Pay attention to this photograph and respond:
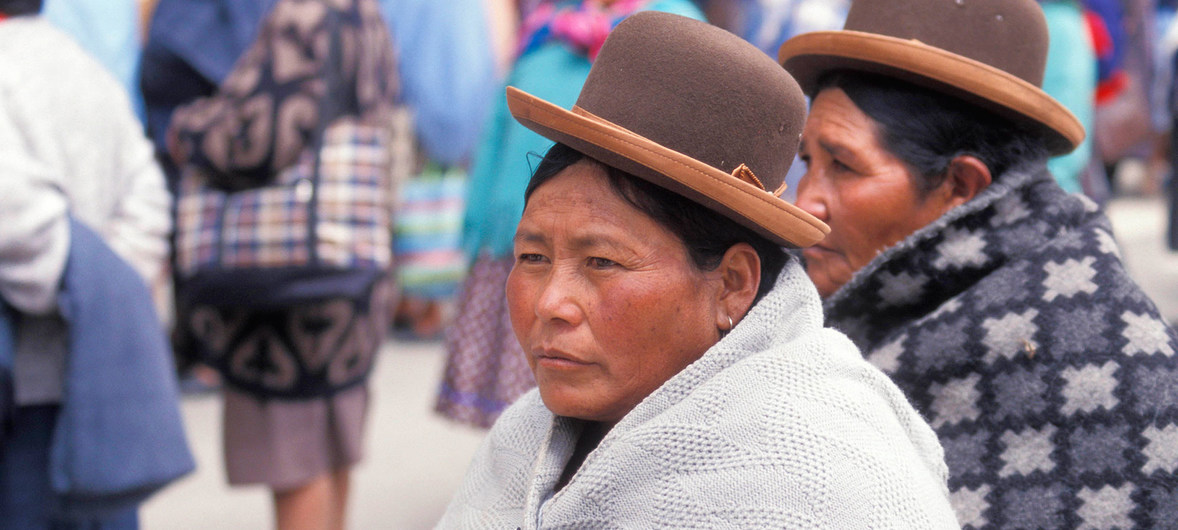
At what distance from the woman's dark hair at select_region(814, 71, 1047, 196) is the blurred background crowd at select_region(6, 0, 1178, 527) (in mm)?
771

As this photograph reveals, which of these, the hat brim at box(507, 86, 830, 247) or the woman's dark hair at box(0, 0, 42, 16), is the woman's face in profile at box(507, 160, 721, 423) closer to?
the hat brim at box(507, 86, 830, 247)

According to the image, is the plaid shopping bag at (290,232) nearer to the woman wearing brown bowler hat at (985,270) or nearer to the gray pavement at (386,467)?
the gray pavement at (386,467)

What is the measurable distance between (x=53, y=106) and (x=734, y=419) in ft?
6.92

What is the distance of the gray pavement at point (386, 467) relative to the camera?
4734 millimetres

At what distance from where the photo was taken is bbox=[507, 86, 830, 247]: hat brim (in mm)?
1562

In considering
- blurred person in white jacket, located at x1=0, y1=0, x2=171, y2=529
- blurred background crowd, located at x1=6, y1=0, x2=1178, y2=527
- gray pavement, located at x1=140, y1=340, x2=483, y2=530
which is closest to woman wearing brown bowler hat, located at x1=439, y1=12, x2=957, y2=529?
blurred background crowd, located at x1=6, y1=0, x2=1178, y2=527

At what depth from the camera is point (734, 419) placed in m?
1.55

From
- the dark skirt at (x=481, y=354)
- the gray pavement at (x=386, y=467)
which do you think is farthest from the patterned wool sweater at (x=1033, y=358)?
the gray pavement at (x=386, y=467)

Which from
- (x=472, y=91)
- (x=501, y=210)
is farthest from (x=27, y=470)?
(x=472, y=91)

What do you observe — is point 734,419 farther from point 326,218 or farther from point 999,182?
point 326,218

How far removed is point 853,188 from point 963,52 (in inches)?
13.2

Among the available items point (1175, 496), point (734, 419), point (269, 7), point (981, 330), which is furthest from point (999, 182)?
→ point (269, 7)

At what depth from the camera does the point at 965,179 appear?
7.43 feet

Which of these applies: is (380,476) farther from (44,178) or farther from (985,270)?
(985,270)
